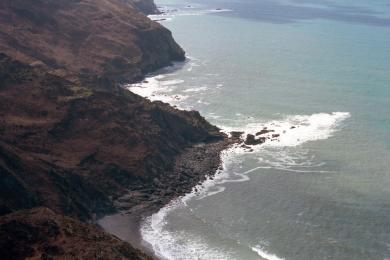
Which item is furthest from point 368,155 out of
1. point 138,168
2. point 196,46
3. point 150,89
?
point 196,46

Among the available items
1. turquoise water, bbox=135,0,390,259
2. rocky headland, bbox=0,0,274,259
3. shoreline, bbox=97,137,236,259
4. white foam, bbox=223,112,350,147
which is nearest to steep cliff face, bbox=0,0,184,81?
rocky headland, bbox=0,0,274,259

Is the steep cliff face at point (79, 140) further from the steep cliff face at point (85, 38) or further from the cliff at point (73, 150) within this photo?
the steep cliff face at point (85, 38)

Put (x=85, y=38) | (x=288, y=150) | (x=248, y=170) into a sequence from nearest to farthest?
1. (x=248, y=170)
2. (x=288, y=150)
3. (x=85, y=38)

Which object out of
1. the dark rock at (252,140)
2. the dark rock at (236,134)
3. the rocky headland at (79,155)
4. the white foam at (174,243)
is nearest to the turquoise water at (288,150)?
the white foam at (174,243)

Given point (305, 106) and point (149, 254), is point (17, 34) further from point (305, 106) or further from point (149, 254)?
point (149, 254)

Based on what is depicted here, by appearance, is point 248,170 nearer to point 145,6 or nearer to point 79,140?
point 79,140

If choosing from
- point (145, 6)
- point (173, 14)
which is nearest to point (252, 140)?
point (173, 14)
